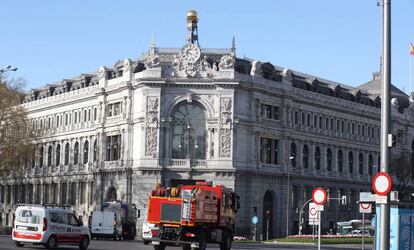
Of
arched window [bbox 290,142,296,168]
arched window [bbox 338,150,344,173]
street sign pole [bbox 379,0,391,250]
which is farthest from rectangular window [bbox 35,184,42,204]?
street sign pole [bbox 379,0,391,250]

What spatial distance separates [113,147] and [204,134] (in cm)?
1257

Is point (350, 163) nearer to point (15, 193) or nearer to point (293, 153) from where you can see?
point (293, 153)

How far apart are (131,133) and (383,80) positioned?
71907 mm

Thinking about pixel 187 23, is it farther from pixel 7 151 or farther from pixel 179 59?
pixel 7 151

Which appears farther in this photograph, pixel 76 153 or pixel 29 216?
pixel 76 153

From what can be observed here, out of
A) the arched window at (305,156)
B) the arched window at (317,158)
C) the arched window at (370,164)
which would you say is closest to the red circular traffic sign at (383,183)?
the arched window at (305,156)

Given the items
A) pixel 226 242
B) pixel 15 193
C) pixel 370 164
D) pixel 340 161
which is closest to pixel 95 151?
pixel 15 193

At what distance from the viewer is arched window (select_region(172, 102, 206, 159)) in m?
87.6

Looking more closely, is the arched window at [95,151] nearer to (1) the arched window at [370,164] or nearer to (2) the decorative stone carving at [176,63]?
(2) the decorative stone carving at [176,63]

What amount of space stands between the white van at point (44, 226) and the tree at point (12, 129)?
45.0 m

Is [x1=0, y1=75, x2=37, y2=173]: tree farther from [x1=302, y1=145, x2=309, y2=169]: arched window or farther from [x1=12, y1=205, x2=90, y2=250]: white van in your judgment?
[x1=12, y1=205, x2=90, y2=250]: white van

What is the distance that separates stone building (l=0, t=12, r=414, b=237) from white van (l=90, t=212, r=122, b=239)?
17712 mm

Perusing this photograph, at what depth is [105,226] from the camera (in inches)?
2697

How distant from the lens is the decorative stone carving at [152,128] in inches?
3418
